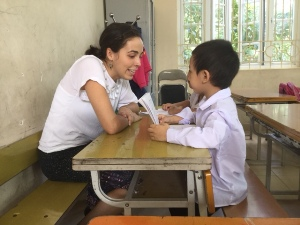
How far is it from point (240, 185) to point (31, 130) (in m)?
1.21

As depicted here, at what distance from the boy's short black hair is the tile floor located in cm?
106

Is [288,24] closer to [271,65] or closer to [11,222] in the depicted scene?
[271,65]

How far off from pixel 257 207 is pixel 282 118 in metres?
0.72

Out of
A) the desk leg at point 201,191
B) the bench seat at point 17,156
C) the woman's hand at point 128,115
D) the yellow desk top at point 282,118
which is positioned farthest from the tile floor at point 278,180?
the desk leg at point 201,191

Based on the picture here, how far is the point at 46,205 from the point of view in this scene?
1.44m

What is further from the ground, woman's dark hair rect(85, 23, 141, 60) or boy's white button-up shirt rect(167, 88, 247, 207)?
woman's dark hair rect(85, 23, 141, 60)

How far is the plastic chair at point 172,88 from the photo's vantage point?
4305 mm

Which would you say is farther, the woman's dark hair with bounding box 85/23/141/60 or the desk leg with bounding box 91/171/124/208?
the woman's dark hair with bounding box 85/23/141/60

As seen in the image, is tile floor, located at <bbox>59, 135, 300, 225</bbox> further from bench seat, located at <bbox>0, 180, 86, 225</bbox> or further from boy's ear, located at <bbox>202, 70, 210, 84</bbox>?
boy's ear, located at <bbox>202, 70, 210, 84</bbox>

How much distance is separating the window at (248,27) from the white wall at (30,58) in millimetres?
2750

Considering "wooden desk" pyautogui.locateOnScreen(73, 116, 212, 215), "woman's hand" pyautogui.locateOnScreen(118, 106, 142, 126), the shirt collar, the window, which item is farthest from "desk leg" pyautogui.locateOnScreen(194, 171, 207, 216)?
the window

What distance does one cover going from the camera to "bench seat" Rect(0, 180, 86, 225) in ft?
4.31

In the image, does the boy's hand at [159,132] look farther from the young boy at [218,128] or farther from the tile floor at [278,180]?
the tile floor at [278,180]

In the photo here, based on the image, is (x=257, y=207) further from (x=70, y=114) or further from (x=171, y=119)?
(x=70, y=114)
